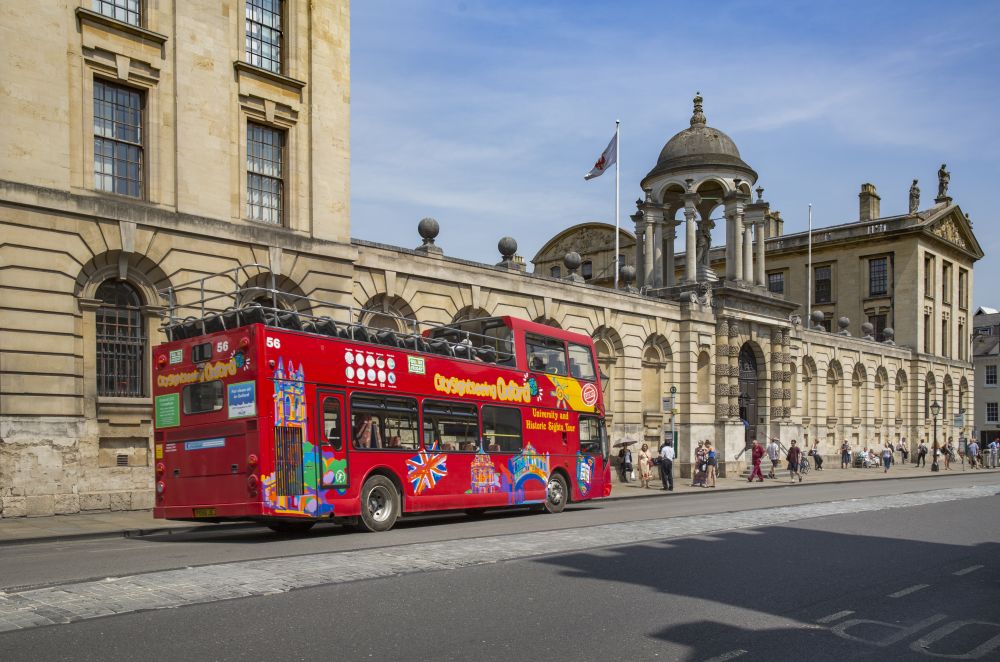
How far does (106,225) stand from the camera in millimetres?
20188

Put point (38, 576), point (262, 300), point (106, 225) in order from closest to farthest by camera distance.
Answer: point (38, 576), point (106, 225), point (262, 300)

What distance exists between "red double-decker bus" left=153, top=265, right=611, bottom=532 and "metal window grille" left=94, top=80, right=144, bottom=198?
2796mm

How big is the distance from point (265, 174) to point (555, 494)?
10771 mm

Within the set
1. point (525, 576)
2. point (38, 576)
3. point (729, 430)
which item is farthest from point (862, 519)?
point (729, 430)

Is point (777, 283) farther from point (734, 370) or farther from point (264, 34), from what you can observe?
point (264, 34)

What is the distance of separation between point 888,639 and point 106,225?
687 inches

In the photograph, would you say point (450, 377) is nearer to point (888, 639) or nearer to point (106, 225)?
point (106, 225)

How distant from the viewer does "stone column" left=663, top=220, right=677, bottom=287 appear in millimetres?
44688

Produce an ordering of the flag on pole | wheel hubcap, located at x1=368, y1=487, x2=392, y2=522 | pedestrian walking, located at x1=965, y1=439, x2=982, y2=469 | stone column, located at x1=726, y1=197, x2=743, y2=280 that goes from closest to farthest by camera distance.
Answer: wheel hubcap, located at x1=368, y1=487, x2=392, y2=522, the flag on pole, stone column, located at x1=726, y1=197, x2=743, y2=280, pedestrian walking, located at x1=965, y1=439, x2=982, y2=469

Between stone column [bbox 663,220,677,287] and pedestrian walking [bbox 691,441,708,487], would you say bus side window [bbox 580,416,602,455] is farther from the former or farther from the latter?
stone column [bbox 663,220,677,287]

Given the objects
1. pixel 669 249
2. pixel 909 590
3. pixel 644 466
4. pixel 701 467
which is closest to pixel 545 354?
pixel 644 466

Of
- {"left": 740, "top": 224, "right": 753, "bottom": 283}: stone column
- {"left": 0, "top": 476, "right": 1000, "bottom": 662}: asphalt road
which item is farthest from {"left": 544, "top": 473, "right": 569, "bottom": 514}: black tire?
{"left": 740, "top": 224, "right": 753, "bottom": 283}: stone column

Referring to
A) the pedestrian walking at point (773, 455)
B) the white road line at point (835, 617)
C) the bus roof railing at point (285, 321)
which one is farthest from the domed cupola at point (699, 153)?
the white road line at point (835, 617)

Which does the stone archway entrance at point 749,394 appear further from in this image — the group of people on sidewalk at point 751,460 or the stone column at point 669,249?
the stone column at point 669,249
